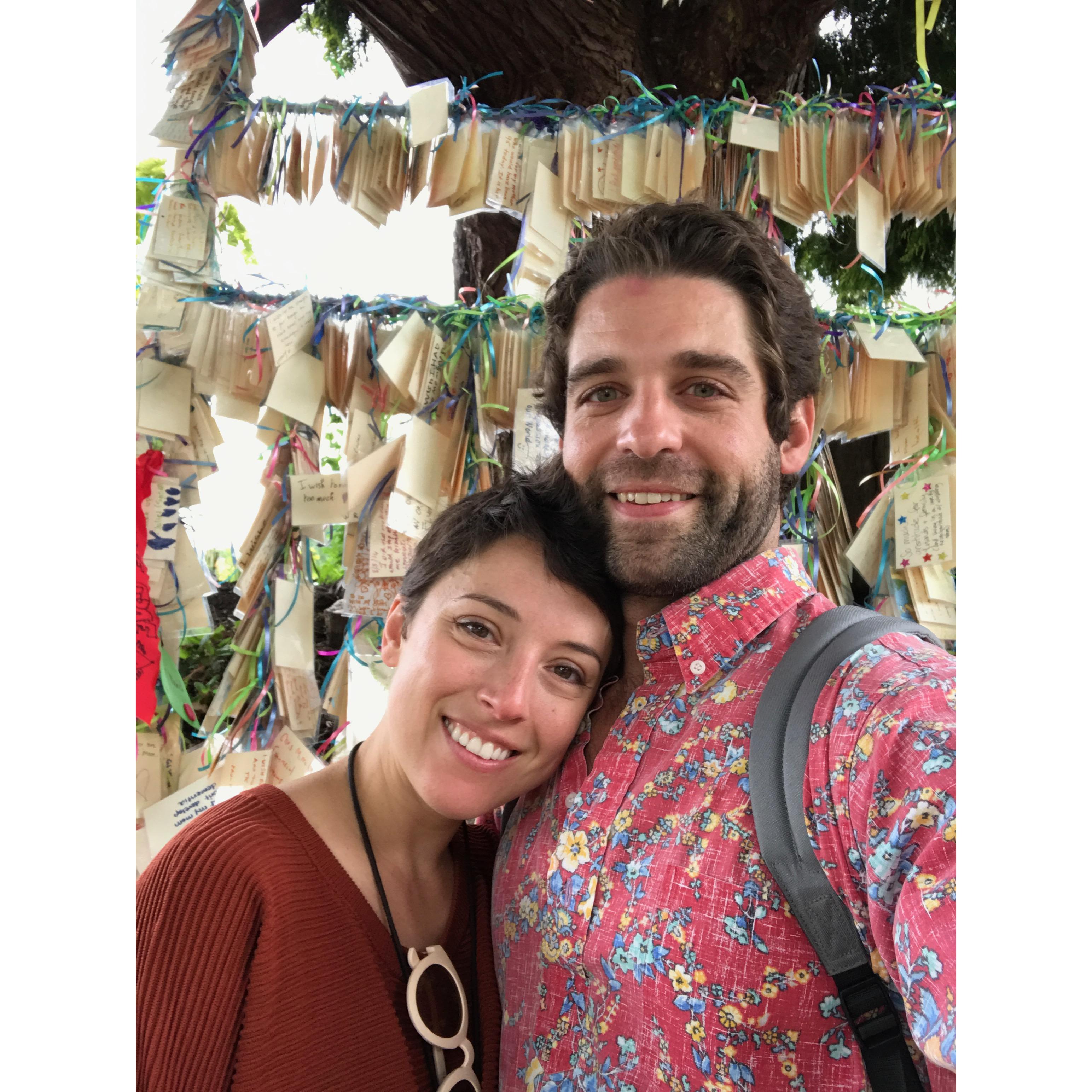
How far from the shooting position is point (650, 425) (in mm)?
1034

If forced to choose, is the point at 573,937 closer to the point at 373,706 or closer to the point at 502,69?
the point at 373,706

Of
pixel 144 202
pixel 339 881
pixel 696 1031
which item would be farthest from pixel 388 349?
pixel 696 1031

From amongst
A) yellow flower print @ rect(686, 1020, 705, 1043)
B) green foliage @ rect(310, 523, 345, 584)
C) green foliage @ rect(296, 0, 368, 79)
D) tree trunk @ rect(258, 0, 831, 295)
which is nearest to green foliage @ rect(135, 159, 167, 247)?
tree trunk @ rect(258, 0, 831, 295)

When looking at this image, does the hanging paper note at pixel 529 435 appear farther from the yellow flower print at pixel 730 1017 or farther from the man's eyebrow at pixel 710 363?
the yellow flower print at pixel 730 1017

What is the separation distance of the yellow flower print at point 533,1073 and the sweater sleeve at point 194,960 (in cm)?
27

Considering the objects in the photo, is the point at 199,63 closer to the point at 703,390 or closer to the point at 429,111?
the point at 429,111

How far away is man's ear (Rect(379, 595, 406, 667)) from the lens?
1118 mm

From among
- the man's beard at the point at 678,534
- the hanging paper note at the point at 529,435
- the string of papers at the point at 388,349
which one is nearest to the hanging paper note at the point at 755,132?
the string of papers at the point at 388,349

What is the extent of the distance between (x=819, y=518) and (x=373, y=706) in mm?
855

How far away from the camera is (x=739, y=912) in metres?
0.76

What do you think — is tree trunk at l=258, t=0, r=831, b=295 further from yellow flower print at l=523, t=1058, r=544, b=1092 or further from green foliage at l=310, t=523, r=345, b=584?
yellow flower print at l=523, t=1058, r=544, b=1092

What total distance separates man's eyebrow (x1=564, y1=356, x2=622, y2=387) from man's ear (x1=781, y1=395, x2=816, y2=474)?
0.82ft

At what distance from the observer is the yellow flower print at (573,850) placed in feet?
2.93

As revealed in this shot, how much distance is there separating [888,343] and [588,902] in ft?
3.67
